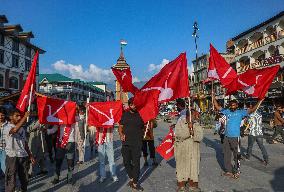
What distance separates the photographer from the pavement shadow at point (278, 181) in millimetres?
7121

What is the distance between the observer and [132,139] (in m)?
7.45

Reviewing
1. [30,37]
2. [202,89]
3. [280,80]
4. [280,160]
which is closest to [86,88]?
[202,89]

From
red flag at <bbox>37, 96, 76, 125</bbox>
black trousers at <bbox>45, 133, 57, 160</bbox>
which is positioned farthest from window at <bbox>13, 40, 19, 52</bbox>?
red flag at <bbox>37, 96, 76, 125</bbox>

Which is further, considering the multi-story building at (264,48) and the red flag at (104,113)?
the multi-story building at (264,48)

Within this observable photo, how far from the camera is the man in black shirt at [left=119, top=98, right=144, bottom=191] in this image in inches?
292

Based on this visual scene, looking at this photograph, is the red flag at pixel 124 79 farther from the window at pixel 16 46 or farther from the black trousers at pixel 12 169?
the window at pixel 16 46

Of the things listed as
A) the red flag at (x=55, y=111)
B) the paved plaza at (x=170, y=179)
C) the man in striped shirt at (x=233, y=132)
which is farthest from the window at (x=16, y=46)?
the man in striped shirt at (x=233, y=132)

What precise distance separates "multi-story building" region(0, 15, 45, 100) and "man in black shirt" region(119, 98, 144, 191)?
35.5 m

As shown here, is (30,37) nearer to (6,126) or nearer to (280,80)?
(280,80)

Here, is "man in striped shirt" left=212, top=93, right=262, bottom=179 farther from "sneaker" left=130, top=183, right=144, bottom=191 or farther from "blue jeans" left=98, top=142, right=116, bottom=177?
"blue jeans" left=98, top=142, right=116, bottom=177

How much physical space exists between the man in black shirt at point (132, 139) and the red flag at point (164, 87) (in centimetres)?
19

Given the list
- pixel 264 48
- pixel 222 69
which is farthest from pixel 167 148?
pixel 264 48

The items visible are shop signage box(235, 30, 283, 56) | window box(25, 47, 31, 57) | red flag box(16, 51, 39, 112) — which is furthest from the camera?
window box(25, 47, 31, 57)

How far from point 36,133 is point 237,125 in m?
5.03
